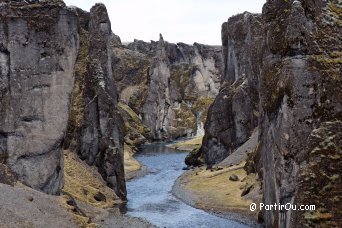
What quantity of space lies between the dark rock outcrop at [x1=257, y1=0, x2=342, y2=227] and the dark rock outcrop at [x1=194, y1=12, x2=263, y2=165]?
188ft

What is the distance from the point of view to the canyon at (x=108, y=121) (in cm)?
3338

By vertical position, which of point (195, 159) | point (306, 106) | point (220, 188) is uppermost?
point (306, 106)

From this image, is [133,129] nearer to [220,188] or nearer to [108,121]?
[220,188]

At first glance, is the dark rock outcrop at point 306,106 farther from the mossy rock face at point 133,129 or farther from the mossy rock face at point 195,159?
the mossy rock face at point 133,129

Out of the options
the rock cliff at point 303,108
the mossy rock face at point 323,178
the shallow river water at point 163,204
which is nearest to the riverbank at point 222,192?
the shallow river water at point 163,204

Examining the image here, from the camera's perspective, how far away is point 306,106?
34.1 m

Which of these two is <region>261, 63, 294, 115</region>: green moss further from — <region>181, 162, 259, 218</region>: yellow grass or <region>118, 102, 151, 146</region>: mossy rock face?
<region>118, 102, 151, 146</region>: mossy rock face

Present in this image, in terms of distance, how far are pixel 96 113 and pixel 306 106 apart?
139 ft

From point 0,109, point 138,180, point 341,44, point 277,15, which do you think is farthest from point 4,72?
point 138,180

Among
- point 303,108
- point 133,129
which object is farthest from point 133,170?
point 133,129

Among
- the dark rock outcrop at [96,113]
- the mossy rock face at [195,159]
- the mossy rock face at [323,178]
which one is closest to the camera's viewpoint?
the mossy rock face at [323,178]

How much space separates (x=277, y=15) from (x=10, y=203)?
2598 centimetres

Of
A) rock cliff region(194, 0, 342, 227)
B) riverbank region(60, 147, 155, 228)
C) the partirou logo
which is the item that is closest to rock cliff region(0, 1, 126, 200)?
riverbank region(60, 147, 155, 228)

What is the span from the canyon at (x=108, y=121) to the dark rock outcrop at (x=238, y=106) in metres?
0.74
